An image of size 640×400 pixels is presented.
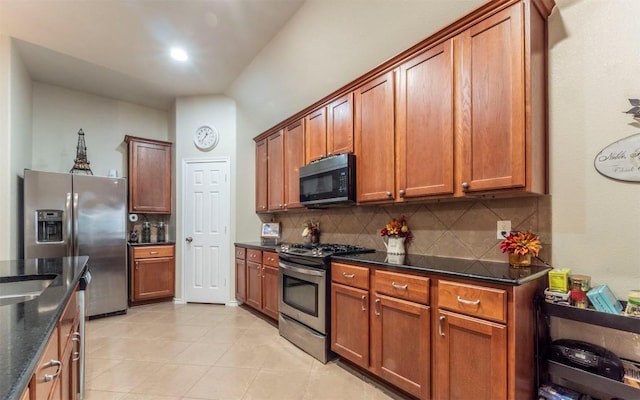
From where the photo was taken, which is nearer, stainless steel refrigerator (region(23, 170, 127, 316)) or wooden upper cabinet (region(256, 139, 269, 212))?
stainless steel refrigerator (region(23, 170, 127, 316))

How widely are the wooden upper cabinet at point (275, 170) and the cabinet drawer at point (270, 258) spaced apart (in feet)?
2.08

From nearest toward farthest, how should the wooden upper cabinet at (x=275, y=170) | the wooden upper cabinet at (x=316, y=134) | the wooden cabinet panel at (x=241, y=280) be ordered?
the wooden upper cabinet at (x=316, y=134) → the wooden upper cabinet at (x=275, y=170) → the wooden cabinet panel at (x=241, y=280)

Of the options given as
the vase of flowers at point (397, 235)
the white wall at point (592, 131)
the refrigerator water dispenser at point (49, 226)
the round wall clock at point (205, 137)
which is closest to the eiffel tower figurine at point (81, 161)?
the refrigerator water dispenser at point (49, 226)

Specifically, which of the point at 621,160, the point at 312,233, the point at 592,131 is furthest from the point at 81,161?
the point at 621,160

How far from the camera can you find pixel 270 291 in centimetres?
357

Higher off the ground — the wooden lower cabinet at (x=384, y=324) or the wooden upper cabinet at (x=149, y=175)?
the wooden upper cabinet at (x=149, y=175)

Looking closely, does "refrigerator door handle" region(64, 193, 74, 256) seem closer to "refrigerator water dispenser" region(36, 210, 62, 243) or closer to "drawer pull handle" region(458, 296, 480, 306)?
"refrigerator water dispenser" region(36, 210, 62, 243)

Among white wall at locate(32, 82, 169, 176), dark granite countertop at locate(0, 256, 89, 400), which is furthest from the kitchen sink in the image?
white wall at locate(32, 82, 169, 176)

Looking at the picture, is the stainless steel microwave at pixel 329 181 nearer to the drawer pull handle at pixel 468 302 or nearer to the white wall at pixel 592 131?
the drawer pull handle at pixel 468 302

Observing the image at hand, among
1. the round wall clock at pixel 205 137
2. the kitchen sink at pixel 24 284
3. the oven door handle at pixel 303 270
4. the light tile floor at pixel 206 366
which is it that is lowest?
the light tile floor at pixel 206 366

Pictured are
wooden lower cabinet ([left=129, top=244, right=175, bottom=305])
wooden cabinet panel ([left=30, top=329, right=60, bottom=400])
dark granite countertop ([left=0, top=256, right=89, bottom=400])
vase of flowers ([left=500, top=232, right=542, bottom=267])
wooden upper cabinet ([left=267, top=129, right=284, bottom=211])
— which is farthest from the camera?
wooden lower cabinet ([left=129, top=244, right=175, bottom=305])

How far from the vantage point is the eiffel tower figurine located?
4.06 metres

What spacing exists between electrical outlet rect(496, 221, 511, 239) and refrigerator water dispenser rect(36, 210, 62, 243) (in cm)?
453

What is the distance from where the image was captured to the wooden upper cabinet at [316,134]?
3.14 m
